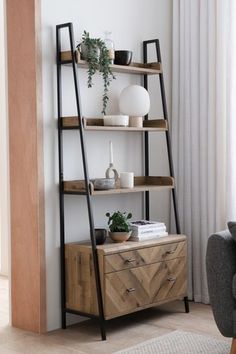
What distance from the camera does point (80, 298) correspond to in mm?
3980

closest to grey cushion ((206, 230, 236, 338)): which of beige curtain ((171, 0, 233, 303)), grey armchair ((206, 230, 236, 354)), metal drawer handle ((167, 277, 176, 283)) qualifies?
grey armchair ((206, 230, 236, 354))

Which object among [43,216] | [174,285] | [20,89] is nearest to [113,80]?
[20,89]

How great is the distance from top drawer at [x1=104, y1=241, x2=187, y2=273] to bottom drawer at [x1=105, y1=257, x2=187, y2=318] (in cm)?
3

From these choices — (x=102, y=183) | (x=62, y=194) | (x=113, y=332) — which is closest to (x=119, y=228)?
(x=102, y=183)

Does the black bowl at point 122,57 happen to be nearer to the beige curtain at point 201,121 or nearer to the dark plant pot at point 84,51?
the dark plant pot at point 84,51

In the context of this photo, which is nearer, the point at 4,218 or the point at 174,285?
the point at 174,285

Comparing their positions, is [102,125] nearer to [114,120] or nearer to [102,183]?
[114,120]

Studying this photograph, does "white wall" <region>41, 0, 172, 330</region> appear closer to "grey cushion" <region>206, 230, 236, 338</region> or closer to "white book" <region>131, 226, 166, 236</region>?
"white book" <region>131, 226, 166, 236</region>

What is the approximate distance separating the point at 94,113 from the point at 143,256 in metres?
1.02

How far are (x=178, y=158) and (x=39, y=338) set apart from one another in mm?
1741

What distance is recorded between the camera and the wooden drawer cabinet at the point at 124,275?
388 centimetres

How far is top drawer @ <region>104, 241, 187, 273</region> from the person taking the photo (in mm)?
3885

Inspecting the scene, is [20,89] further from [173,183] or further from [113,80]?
[173,183]

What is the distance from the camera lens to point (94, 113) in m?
4.34
